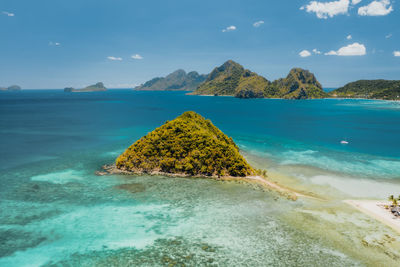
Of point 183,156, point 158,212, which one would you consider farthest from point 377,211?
point 183,156

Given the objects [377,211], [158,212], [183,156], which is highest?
[183,156]

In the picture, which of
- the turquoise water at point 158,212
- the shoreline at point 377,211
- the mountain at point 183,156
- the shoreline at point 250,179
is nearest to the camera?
the turquoise water at point 158,212

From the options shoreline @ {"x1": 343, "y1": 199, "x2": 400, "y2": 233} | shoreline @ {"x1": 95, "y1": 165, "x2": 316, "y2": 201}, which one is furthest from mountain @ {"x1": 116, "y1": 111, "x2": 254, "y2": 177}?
shoreline @ {"x1": 343, "y1": 199, "x2": 400, "y2": 233}

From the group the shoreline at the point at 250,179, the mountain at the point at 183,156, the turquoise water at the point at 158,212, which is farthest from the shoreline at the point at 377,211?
the mountain at the point at 183,156

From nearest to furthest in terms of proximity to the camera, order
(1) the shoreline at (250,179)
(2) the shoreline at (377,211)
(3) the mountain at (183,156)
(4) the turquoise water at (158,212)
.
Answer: (4) the turquoise water at (158,212)
(2) the shoreline at (377,211)
(1) the shoreline at (250,179)
(3) the mountain at (183,156)

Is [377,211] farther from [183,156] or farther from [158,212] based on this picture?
[183,156]

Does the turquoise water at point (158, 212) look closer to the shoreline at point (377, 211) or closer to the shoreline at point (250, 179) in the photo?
the shoreline at point (250, 179)
